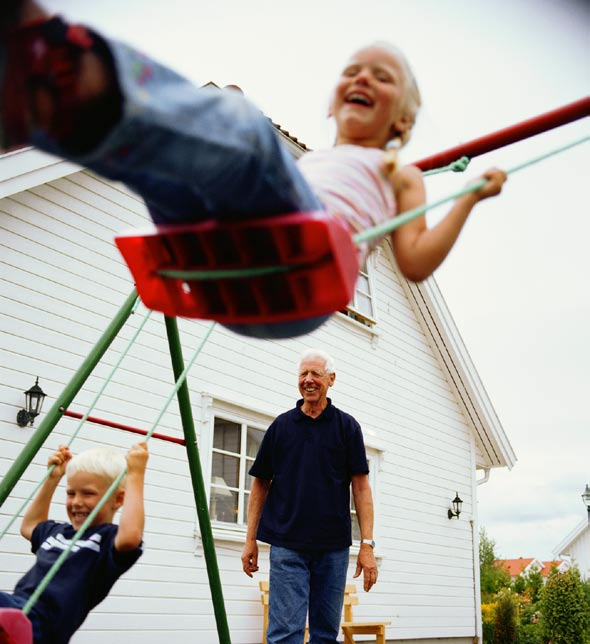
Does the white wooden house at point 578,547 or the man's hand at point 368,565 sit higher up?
the white wooden house at point 578,547

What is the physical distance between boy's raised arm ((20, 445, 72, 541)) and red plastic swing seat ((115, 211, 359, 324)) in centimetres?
110

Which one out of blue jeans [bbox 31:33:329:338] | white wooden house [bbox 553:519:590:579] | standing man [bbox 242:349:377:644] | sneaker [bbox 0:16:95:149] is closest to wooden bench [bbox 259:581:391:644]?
standing man [bbox 242:349:377:644]

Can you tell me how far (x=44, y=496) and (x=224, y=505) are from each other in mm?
4495

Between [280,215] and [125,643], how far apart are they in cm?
513

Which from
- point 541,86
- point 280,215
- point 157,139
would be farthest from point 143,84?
point 541,86

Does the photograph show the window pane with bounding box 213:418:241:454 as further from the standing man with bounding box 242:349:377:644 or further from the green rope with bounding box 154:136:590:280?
the green rope with bounding box 154:136:590:280

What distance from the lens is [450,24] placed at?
1.48 metres

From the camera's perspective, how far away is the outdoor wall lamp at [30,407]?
17.4 ft

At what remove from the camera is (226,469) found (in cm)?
705

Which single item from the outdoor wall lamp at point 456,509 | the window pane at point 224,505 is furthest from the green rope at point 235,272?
the outdoor wall lamp at point 456,509

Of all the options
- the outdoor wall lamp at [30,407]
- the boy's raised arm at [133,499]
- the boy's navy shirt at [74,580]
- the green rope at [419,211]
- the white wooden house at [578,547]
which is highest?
the white wooden house at [578,547]

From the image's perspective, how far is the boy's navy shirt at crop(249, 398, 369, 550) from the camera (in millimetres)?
3420

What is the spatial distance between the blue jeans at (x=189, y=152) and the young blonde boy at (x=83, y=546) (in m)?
Result: 0.94

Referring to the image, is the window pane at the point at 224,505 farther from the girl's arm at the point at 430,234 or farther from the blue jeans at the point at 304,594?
the girl's arm at the point at 430,234
